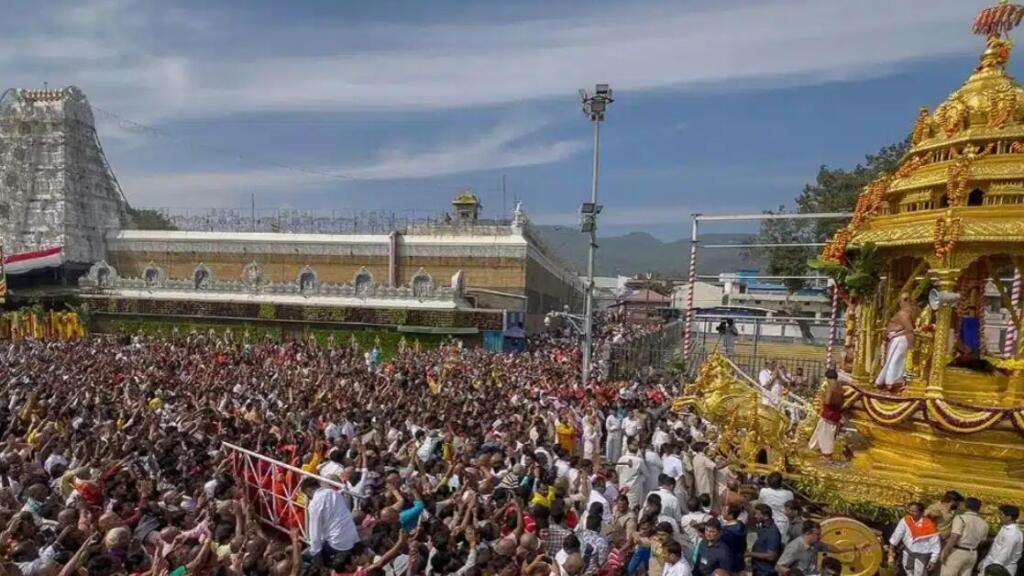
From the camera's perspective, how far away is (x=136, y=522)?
6492 millimetres

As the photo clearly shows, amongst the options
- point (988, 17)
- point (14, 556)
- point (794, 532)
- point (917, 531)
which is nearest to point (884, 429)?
point (917, 531)

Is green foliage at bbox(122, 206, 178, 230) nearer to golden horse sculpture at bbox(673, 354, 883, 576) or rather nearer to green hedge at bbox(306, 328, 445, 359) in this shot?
green hedge at bbox(306, 328, 445, 359)

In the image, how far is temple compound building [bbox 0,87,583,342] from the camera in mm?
36969

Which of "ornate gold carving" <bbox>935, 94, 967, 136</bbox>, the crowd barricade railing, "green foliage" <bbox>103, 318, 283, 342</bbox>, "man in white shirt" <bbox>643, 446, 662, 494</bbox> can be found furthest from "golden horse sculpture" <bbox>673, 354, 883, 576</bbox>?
"green foliage" <bbox>103, 318, 283, 342</bbox>

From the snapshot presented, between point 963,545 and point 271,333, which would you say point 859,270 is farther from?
point 271,333

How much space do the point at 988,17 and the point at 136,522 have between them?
37.6 ft

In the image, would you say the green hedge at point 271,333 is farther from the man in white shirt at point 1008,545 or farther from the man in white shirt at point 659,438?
the man in white shirt at point 1008,545

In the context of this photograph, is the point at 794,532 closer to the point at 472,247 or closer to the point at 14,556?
the point at 14,556

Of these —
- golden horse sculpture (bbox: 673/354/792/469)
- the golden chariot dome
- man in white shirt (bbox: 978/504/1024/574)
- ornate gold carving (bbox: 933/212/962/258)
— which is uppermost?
the golden chariot dome

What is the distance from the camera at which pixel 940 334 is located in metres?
8.43

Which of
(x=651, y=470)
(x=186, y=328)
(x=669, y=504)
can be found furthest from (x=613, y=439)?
(x=186, y=328)

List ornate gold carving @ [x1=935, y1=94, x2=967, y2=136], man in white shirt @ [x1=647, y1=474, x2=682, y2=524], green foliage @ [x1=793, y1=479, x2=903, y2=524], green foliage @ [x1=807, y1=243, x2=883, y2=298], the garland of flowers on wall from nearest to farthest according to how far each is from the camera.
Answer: man in white shirt @ [x1=647, y1=474, x2=682, y2=524]
the garland of flowers on wall
green foliage @ [x1=793, y1=479, x2=903, y2=524]
ornate gold carving @ [x1=935, y1=94, x2=967, y2=136]
green foliage @ [x1=807, y1=243, x2=883, y2=298]

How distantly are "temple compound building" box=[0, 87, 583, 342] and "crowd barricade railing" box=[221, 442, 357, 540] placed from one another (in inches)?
1040

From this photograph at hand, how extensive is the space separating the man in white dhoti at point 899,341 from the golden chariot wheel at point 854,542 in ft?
8.15
